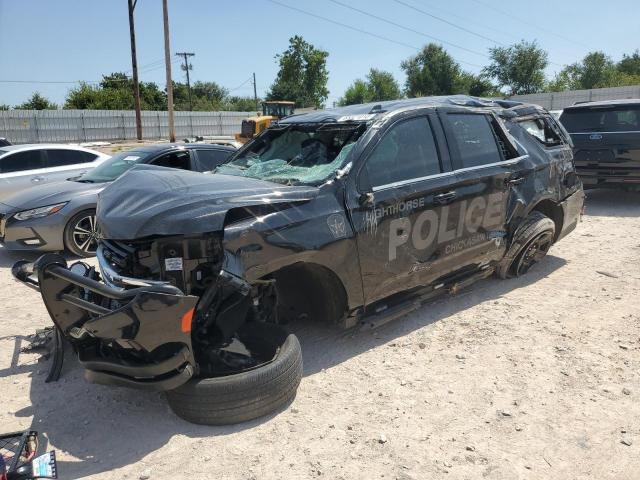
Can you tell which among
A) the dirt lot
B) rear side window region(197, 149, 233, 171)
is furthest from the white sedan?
the dirt lot

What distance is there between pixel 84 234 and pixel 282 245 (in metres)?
4.54

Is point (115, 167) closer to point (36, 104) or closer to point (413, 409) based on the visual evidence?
point (413, 409)

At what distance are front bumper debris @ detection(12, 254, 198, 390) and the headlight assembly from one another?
13.1 feet

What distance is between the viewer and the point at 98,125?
38656 millimetres

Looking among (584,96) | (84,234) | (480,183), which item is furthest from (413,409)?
(584,96)

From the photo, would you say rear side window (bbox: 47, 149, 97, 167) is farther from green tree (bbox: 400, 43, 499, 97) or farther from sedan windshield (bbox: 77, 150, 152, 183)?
green tree (bbox: 400, 43, 499, 97)

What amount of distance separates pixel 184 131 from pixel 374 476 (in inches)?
1713

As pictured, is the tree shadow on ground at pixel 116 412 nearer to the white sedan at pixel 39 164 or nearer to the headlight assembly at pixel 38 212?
the headlight assembly at pixel 38 212

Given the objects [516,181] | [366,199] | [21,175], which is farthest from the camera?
[21,175]

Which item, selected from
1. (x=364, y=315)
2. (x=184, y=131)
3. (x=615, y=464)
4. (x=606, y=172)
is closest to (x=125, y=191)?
(x=364, y=315)

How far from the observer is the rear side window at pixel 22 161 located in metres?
9.12

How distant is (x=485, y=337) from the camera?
4.19 meters

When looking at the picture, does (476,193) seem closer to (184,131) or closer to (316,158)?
(316,158)

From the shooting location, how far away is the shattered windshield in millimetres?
3744
